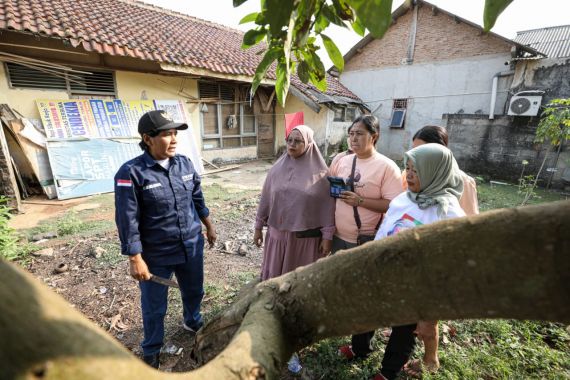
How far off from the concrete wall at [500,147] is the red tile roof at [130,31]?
7375mm

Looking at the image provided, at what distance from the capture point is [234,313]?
83cm

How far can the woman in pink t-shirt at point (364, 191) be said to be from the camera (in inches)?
85.9

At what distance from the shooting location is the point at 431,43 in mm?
11523

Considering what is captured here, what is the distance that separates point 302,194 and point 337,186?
289mm

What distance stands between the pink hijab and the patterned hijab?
0.78 m

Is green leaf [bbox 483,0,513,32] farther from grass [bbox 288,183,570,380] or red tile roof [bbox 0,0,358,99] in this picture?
red tile roof [bbox 0,0,358,99]

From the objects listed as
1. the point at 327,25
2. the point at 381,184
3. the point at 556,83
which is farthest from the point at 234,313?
the point at 556,83

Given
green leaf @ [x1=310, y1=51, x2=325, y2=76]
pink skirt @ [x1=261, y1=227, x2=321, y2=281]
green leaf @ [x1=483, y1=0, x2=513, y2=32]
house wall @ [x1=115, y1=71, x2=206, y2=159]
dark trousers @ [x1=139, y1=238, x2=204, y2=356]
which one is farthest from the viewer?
house wall @ [x1=115, y1=71, x2=206, y2=159]

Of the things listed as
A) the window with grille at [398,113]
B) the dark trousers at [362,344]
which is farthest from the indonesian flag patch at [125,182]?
the window with grille at [398,113]

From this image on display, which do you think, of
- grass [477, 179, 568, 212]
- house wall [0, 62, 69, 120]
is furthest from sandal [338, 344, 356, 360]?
house wall [0, 62, 69, 120]

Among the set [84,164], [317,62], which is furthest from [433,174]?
[84,164]

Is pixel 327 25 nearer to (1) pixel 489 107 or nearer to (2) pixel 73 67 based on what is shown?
(2) pixel 73 67

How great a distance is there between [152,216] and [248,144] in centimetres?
863

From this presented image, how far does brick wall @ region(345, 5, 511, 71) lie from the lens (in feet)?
34.3
